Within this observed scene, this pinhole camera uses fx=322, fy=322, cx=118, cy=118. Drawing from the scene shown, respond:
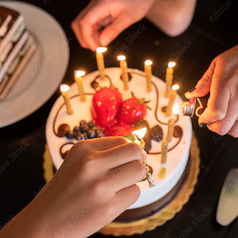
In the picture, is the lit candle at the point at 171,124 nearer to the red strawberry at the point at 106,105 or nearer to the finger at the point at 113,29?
the red strawberry at the point at 106,105

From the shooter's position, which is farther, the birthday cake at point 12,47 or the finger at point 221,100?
the birthday cake at point 12,47

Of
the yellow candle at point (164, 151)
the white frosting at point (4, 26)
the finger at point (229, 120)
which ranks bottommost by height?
the yellow candle at point (164, 151)

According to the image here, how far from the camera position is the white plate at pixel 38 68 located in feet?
6.10

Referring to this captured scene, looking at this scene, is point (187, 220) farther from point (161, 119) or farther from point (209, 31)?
point (209, 31)

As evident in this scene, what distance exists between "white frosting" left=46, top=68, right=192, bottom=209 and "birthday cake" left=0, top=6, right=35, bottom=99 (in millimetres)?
531

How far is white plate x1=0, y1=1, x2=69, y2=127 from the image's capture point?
186 cm

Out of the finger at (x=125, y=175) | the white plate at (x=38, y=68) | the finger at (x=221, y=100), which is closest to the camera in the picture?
the finger at (x=125, y=175)

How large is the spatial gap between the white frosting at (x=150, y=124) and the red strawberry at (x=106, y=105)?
0.31ft

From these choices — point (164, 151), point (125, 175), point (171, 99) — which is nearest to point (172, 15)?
point (171, 99)

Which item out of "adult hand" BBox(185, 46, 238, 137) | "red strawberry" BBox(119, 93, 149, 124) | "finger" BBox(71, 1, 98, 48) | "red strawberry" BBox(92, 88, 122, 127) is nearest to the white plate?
"finger" BBox(71, 1, 98, 48)

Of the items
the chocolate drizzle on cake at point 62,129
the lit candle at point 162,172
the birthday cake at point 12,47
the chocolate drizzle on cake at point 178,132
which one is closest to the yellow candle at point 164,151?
the lit candle at point 162,172

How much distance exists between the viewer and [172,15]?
1956 mm

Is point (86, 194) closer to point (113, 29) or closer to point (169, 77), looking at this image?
point (169, 77)

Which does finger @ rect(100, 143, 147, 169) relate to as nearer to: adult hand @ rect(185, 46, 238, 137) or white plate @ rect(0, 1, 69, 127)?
adult hand @ rect(185, 46, 238, 137)
